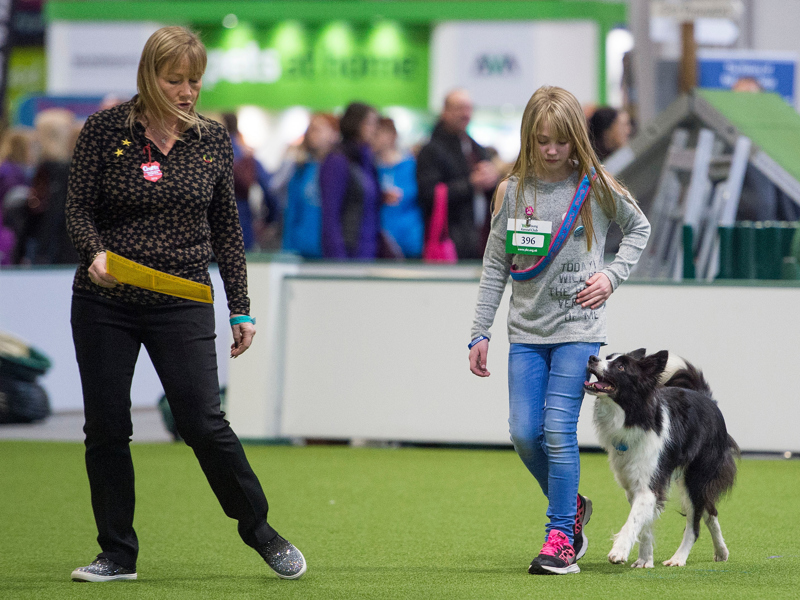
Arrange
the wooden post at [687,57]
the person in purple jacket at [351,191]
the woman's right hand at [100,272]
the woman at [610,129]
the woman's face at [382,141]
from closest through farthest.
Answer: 1. the woman's right hand at [100,272]
2. the person in purple jacket at [351,191]
3. the woman's face at [382,141]
4. the woman at [610,129]
5. the wooden post at [687,57]

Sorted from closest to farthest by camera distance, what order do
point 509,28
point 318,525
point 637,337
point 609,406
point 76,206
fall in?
point 76,206 → point 609,406 → point 318,525 → point 637,337 → point 509,28

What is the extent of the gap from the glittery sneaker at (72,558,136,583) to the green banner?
57.7ft

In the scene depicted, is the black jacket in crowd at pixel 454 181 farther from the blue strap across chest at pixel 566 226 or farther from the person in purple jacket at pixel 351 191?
the blue strap across chest at pixel 566 226

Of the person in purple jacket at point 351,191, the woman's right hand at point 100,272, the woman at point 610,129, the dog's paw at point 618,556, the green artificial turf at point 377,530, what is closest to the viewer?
the woman's right hand at point 100,272

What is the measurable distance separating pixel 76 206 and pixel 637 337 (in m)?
4.47

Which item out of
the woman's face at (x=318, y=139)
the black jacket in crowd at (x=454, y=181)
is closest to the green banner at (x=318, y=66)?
the woman's face at (x=318, y=139)

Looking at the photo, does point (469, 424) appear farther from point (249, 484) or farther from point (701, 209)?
point (249, 484)

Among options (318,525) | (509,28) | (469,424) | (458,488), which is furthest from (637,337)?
(509,28)

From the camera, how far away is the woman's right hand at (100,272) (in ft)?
12.0

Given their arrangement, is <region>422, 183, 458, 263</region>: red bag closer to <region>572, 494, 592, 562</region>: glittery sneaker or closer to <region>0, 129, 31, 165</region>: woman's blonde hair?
<region>0, 129, 31, 165</region>: woman's blonde hair

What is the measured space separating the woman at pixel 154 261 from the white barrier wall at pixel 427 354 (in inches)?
155

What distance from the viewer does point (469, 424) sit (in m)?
7.88

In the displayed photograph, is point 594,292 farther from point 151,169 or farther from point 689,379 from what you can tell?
point 151,169

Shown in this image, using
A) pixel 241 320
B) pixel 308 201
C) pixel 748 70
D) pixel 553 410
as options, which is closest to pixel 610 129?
pixel 308 201
